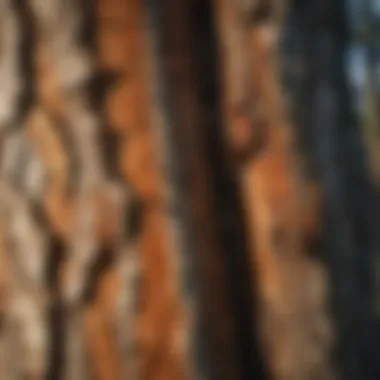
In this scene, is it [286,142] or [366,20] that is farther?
[366,20]

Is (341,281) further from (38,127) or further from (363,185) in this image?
(38,127)

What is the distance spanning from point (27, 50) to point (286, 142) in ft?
0.52

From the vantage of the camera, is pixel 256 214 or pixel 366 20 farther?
pixel 366 20

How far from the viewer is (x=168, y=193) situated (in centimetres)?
37

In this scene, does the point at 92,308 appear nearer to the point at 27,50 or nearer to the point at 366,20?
the point at 27,50

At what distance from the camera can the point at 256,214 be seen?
1.25 feet

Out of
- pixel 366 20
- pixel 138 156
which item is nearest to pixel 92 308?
pixel 138 156

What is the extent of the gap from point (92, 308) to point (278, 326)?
106 mm

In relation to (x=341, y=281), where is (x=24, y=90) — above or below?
above

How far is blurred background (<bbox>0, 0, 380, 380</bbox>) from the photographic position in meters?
0.37

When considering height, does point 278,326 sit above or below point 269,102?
below

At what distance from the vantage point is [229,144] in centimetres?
38

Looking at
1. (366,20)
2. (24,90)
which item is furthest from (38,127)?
(366,20)

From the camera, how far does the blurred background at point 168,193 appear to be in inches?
14.7
